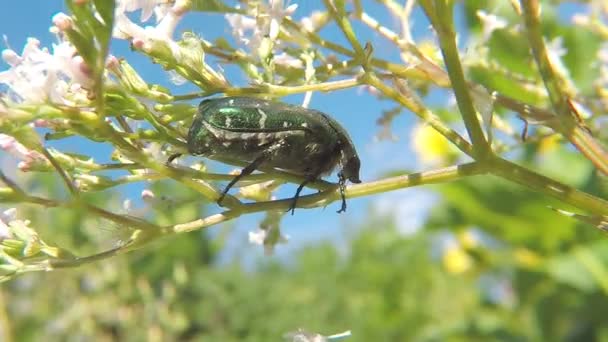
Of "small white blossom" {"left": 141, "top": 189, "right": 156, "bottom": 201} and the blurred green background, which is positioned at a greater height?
"small white blossom" {"left": 141, "top": 189, "right": 156, "bottom": 201}

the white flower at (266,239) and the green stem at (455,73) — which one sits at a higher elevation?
the green stem at (455,73)

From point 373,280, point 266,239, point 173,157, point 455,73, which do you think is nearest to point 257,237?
point 266,239

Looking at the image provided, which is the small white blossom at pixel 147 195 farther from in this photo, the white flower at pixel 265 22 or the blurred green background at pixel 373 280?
the blurred green background at pixel 373 280

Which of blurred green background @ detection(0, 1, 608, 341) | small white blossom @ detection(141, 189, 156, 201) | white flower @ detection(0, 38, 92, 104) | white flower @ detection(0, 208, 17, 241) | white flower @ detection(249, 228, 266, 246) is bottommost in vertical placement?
blurred green background @ detection(0, 1, 608, 341)

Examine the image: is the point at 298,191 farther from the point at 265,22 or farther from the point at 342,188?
the point at 265,22

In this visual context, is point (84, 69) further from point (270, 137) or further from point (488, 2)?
point (488, 2)

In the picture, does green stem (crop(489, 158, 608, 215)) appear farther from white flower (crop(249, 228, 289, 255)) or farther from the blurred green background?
the blurred green background

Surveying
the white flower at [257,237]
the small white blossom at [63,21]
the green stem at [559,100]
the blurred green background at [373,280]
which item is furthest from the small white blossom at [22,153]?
the blurred green background at [373,280]

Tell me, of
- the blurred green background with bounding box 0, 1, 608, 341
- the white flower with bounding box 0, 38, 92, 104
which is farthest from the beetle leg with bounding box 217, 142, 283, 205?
→ the blurred green background with bounding box 0, 1, 608, 341
